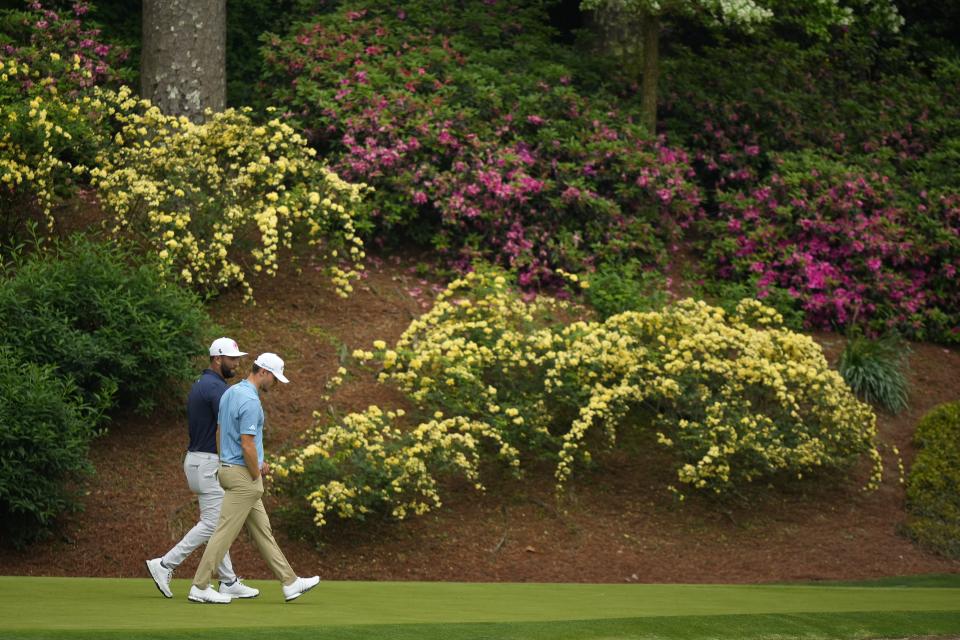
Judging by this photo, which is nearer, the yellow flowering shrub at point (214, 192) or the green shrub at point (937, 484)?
the green shrub at point (937, 484)

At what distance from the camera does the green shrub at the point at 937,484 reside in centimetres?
1292

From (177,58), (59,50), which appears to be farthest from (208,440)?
(59,50)

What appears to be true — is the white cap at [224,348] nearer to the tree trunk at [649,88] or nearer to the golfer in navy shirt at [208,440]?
the golfer in navy shirt at [208,440]

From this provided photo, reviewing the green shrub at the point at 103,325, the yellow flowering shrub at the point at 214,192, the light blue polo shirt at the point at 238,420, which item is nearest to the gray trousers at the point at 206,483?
the light blue polo shirt at the point at 238,420

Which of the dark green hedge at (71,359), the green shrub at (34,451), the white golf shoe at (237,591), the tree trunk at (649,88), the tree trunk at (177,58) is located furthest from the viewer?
the tree trunk at (649,88)

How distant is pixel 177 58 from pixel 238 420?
895 centimetres

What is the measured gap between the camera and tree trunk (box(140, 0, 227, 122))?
1595 cm

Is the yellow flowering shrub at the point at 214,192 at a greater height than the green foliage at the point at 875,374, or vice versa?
the yellow flowering shrub at the point at 214,192

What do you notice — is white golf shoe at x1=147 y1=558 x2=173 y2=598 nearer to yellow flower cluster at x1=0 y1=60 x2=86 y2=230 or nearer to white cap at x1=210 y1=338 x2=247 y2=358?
white cap at x1=210 y1=338 x2=247 y2=358

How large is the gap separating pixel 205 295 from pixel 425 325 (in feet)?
9.40

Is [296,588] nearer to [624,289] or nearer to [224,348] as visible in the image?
[224,348]

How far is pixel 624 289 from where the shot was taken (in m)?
15.8

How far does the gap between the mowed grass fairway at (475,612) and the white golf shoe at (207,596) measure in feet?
0.27

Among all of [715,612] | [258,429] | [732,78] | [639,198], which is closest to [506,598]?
[715,612]
